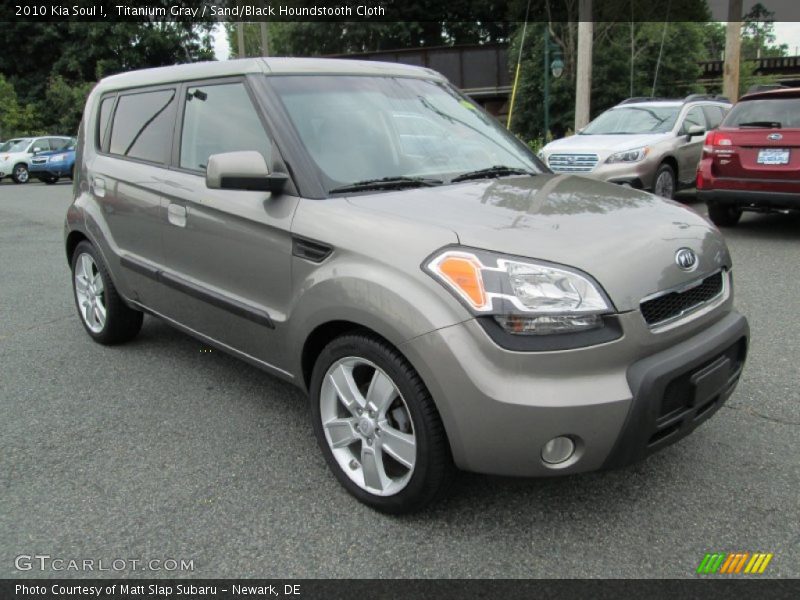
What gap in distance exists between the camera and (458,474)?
267 centimetres

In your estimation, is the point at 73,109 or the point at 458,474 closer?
the point at 458,474

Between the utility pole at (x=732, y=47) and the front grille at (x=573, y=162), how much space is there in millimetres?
7957

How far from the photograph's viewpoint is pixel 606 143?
1023 cm

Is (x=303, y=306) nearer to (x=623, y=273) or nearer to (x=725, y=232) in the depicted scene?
(x=623, y=273)

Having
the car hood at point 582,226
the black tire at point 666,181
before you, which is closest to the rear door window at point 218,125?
the car hood at point 582,226

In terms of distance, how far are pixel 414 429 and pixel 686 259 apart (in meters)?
1.19

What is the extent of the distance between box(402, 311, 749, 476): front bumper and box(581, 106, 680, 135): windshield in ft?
30.2

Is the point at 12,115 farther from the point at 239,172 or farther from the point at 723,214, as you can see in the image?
the point at 239,172

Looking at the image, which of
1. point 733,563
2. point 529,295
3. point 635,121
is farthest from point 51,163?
point 733,563

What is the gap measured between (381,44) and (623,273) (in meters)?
38.9

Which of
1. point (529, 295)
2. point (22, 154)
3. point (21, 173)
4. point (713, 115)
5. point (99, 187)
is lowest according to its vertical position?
point (21, 173)

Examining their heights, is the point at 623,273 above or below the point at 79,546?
above

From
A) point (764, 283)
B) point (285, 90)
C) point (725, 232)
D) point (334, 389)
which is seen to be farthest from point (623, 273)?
point (725, 232)

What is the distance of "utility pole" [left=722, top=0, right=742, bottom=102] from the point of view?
16.2 metres
